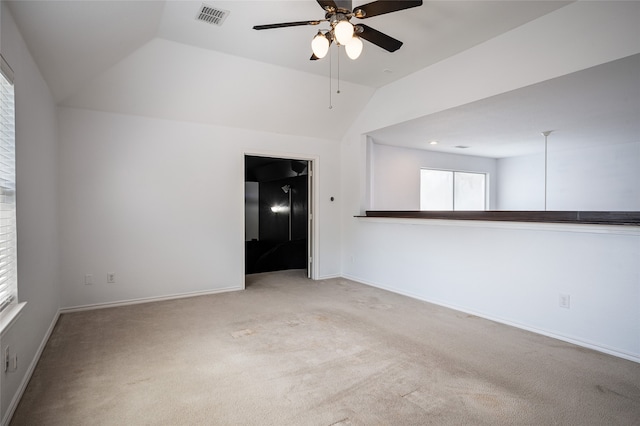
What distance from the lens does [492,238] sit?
372 cm

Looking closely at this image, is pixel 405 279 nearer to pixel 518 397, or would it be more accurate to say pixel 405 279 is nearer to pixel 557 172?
pixel 518 397

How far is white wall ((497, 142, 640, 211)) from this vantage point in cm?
604

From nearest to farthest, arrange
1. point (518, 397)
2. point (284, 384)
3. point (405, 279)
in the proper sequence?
point (518, 397) → point (284, 384) → point (405, 279)

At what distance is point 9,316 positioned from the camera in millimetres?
1958

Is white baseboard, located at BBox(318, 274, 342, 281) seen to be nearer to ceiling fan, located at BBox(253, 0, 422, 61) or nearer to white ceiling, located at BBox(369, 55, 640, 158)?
white ceiling, located at BBox(369, 55, 640, 158)

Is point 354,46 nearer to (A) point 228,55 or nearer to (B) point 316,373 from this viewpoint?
(A) point 228,55

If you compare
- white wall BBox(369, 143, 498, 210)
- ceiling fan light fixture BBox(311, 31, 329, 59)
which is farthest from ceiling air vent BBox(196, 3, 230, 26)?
white wall BBox(369, 143, 498, 210)

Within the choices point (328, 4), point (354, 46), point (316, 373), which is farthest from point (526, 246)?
point (328, 4)

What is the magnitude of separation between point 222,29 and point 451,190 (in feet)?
19.5

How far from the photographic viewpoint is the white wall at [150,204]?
393 centimetres

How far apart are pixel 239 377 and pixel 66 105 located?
3.63 meters

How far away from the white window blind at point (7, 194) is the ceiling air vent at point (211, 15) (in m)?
1.56

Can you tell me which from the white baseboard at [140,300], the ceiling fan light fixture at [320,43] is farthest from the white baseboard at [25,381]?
the ceiling fan light fixture at [320,43]

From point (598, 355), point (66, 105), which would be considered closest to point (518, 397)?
point (598, 355)
